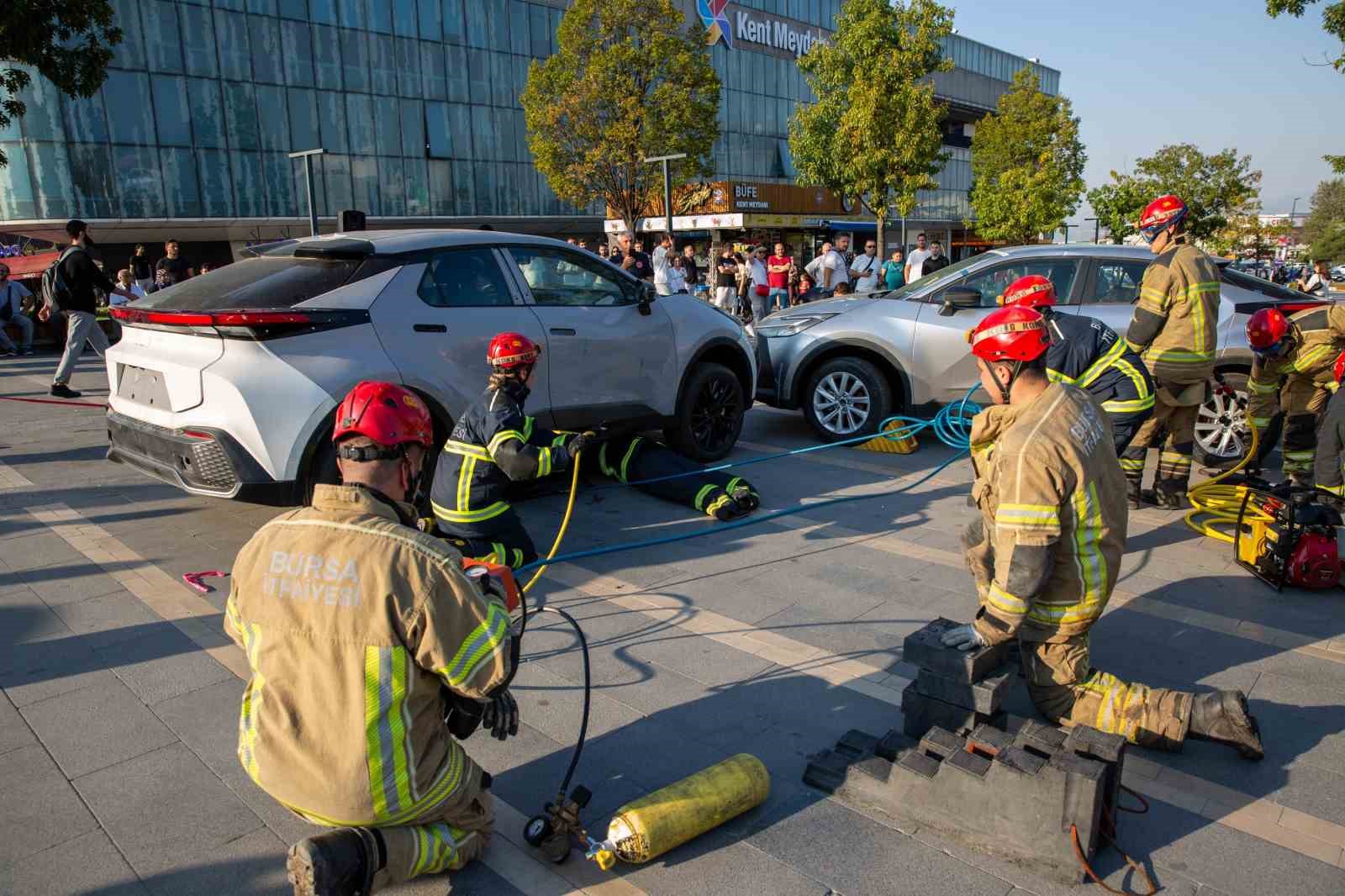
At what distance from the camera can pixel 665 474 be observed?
20.7 ft

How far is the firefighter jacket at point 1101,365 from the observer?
5348 mm

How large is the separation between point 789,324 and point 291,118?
3148 centimetres

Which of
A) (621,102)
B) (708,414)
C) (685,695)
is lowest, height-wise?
(685,695)

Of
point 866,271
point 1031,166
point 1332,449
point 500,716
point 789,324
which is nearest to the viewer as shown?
point 500,716

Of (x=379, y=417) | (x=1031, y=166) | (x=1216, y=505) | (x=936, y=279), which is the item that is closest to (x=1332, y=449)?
(x=1216, y=505)

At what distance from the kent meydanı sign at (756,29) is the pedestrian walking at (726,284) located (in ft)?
95.8

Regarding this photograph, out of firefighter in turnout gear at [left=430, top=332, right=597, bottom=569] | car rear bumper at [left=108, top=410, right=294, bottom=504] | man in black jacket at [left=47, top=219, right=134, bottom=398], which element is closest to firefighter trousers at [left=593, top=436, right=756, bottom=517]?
firefighter in turnout gear at [left=430, top=332, right=597, bottom=569]

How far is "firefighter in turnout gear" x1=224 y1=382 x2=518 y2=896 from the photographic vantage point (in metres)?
2.19

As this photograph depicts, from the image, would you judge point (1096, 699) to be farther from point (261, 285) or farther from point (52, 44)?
point (52, 44)

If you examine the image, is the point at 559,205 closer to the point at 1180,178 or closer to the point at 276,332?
the point at 1180,178

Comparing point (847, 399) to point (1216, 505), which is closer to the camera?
point (1216, 505)

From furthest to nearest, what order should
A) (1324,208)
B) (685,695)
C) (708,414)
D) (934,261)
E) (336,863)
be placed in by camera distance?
(1324,208) < (934,261) < (708,414) < (685,695) < (336,863)

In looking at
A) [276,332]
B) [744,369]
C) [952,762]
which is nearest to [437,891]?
[952,762]

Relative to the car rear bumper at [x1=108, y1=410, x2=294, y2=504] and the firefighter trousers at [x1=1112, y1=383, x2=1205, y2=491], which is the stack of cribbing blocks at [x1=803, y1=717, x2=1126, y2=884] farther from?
the firefighter trousers at [x1=1112, y1=383, x2=1205, y2=491]
